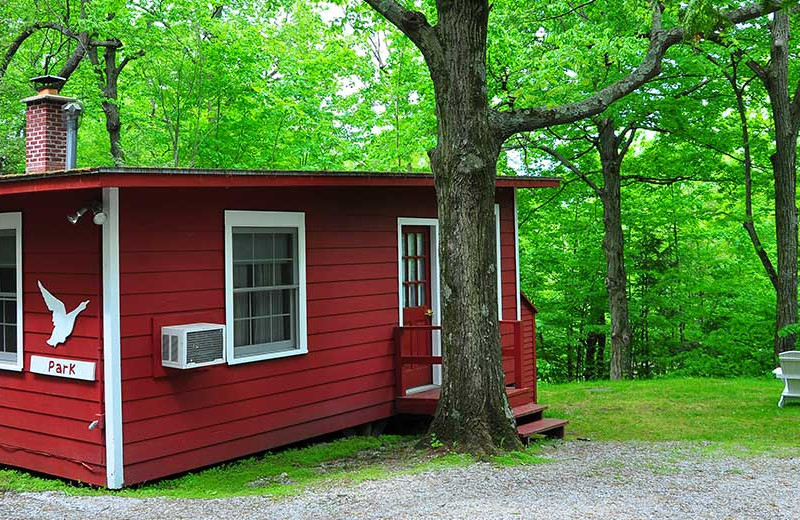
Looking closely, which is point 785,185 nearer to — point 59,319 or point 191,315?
point 191,315

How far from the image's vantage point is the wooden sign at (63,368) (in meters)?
6.67

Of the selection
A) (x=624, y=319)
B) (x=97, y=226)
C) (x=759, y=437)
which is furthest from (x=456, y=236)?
(x=624, y=319)

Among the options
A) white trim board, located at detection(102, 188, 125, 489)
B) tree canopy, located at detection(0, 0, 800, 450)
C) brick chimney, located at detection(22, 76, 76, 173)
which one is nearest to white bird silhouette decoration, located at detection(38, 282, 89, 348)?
white trim board, located at detection(102, 188, 125, 489)

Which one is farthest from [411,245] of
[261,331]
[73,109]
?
[73,109]

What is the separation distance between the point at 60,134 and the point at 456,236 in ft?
13.5

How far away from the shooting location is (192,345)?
6.71 metres

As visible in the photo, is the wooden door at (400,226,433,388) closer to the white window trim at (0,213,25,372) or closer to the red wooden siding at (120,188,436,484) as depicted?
the red wooden siding at (120,188,436,484)

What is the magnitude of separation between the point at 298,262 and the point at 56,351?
8.21 feet

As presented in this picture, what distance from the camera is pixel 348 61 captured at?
22.8 meters

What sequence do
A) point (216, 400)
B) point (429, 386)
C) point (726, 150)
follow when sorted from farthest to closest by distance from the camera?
point (726, 150) < point (429, 386) < point (216, 400)

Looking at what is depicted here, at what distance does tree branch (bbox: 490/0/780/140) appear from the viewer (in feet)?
25.9

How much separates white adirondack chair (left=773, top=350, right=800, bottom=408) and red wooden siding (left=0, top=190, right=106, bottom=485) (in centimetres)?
874

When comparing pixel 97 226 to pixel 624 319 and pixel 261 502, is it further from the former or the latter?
pixel 624 319

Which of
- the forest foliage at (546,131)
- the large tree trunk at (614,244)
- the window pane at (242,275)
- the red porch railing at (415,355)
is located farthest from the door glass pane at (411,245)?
the large tree trunk at (614,244)
